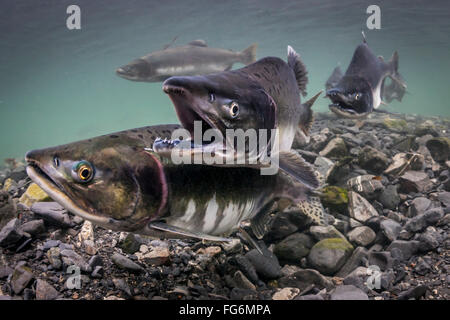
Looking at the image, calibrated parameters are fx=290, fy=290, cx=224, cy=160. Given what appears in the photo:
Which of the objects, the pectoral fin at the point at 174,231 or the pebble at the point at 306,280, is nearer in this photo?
the pectoral fin at the point at 174,231

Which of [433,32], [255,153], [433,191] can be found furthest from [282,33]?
[255,153]

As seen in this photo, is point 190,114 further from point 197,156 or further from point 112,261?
point 112,261

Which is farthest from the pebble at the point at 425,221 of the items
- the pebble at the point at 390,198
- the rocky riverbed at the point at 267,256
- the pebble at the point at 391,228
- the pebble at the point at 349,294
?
the pebble at the point at 349,294

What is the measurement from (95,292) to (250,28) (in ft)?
103

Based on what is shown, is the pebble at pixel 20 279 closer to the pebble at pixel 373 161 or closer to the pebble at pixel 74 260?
the pebble at pixel 74 260

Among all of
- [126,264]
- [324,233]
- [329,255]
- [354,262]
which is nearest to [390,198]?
[324,233]

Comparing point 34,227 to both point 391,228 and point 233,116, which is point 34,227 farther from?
point 391,228

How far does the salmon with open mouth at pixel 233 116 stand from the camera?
1921 millimetres

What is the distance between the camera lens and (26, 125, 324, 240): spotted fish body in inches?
73.6

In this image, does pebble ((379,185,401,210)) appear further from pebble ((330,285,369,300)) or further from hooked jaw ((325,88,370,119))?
pebble ((330,285,369,300))

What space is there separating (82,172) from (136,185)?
0.35 m

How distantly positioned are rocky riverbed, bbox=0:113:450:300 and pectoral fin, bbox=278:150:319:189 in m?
Result: 0.95

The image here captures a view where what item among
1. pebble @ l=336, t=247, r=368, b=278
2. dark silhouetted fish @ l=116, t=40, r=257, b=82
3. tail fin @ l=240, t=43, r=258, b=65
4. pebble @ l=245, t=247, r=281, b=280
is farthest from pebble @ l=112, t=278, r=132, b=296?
tail fin @ l=240, t=43, r=258, b=65

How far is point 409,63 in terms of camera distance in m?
56.1
